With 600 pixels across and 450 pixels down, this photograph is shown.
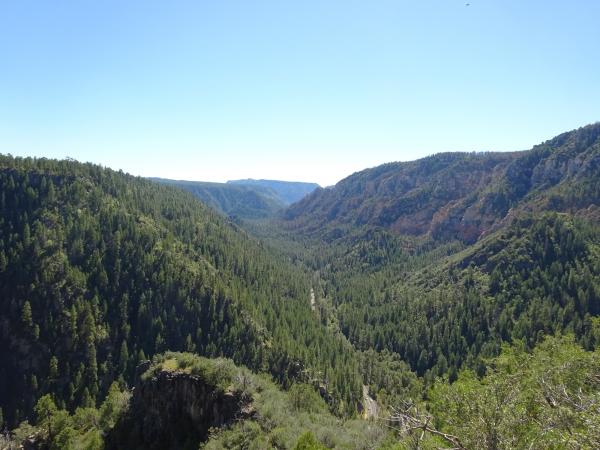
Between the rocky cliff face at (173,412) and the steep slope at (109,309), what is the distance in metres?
46.2

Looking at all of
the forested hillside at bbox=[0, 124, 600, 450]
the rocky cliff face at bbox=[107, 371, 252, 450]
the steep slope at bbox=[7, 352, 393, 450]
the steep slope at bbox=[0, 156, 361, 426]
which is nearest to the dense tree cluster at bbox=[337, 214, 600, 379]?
the forested hillside at bbox=[0, 124, 600, 450]

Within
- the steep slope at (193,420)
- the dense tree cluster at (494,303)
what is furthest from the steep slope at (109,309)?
the steep slope at (193,420)

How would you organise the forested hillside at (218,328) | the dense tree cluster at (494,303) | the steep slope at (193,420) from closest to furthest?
the steep slope at (193,420) → the forested hillside at (218,328) → the dense tree cluster at (494,303)

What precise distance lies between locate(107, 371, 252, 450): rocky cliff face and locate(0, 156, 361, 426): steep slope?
152 ft

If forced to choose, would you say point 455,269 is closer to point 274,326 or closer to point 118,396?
point 274,326

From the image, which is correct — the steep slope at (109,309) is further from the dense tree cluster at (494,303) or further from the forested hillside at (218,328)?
the dense tree cluster at (494,303)

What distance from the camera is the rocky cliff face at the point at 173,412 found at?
218 feet

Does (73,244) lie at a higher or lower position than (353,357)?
higher

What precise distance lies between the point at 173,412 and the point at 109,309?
276 ft

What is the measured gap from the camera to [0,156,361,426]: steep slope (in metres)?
121

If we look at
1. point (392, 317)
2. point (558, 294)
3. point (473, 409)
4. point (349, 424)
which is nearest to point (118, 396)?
point (349, 424)

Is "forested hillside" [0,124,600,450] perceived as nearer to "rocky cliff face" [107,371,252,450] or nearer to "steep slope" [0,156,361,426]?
"rocky cliff face" [107,371,252,450]

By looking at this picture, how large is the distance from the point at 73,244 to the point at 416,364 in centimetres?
13561

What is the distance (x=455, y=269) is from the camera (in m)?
197
